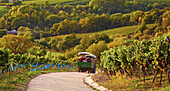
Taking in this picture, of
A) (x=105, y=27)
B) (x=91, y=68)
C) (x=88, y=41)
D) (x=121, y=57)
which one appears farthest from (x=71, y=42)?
(x=121, y=57)

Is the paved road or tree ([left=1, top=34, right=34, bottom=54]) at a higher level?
the paved road

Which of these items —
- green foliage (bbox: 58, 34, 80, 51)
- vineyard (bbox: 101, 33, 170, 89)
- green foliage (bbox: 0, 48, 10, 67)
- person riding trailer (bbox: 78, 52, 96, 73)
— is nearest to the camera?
vineyard (bbox: 101, 33, 170, 89)

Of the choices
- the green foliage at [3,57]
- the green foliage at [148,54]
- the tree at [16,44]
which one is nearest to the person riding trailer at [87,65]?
the green foliage at [148,54]

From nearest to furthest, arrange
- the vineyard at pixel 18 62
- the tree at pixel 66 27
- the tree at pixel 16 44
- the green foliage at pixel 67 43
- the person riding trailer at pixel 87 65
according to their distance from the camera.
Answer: the vineyard at pixel 18 62 → the person riding trailer at pixel 87 65 → the tree at pixel 16 44 → the green foliage at pixel 67 43 → the tree at pixel 66 27

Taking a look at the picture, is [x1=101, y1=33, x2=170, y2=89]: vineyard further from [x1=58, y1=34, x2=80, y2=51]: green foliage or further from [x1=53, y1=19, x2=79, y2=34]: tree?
[x1=53, y1=19, x2=79, y2=34]: tree

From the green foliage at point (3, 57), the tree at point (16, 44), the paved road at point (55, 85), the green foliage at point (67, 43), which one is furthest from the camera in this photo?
the green foliage at point (67, 43)

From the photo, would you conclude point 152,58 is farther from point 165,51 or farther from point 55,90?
point 55,90

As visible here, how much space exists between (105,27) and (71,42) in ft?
229

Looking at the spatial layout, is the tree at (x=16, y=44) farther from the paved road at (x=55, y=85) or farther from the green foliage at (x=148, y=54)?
the green foliage at (x=148, y=54)

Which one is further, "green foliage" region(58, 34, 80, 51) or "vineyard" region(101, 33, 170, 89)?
"green foliage" region(58, 34, 80, 51)

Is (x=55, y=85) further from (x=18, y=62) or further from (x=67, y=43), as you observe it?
(x=67, y=43)

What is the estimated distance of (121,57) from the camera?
17.1 metres

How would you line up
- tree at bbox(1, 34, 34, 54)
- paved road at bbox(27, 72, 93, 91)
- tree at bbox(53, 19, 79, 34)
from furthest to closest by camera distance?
tree at bbox(53, 19, 79, 34) → tree at bbox(1, 34, 34, 54) → paved road at bbox(27, 72, 93, 91)

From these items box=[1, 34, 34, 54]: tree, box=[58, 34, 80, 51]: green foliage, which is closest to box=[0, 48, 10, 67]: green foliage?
box=[1, 34, 34, 54]: tree
